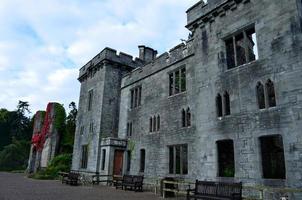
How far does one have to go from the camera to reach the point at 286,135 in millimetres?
9461

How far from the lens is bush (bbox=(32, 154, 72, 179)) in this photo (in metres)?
24.8

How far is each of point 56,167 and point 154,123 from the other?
14.4 m

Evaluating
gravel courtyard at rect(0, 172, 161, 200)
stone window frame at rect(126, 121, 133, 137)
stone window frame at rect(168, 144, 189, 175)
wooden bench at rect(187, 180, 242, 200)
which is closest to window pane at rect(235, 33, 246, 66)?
stone window frame at rect(168, 144, 189, 175)

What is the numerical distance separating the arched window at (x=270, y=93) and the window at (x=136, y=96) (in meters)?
10.6

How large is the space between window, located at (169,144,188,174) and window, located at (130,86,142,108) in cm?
552

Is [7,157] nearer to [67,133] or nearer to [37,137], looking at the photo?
[37,137]

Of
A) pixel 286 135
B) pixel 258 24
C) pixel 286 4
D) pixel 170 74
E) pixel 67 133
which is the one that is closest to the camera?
pixel 286 135

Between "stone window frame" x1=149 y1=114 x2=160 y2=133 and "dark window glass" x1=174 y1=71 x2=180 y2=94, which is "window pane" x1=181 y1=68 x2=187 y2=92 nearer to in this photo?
"dark window glass" x1=174 y1=71 x2=180 y2=94

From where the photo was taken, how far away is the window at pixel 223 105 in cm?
1213

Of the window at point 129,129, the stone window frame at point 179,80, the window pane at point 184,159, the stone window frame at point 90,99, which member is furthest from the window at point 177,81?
the stone window frame at point 90,99

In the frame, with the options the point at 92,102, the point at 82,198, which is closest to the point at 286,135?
the point at 82,198

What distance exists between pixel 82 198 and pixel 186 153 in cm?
632

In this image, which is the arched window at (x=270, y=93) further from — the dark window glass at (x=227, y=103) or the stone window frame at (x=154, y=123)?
the stone window frame at (x=154, y=123)

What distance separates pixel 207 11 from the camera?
1377 centimetres
